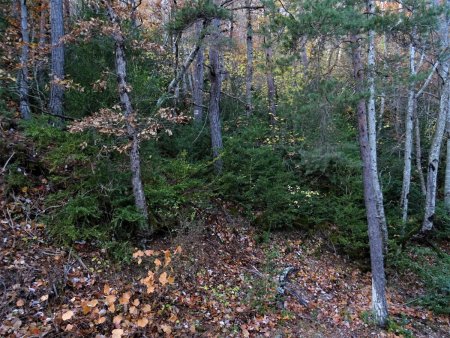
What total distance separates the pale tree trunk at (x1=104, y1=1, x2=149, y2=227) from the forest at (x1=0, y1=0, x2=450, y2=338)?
0.08 ft

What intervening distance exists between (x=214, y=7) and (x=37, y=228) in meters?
5.11

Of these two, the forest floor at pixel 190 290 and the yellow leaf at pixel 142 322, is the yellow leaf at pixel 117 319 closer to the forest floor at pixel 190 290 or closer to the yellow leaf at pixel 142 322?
the forest floor at pixel 190 290

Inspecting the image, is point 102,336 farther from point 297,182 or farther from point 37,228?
point 297,182

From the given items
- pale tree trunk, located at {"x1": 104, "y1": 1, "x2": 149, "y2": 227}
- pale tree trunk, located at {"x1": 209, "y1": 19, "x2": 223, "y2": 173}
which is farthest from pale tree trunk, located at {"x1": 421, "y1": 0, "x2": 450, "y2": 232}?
pale tree trunk, located at {"x1": 104, "y1": 1, "x2": 149, "y2": 227}

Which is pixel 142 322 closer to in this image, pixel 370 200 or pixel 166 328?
pixel 166 328

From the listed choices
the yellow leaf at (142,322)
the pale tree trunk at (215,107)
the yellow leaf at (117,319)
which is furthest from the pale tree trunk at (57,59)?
the yellow leaf at (142,322)

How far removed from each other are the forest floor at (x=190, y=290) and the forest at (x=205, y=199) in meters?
0.03

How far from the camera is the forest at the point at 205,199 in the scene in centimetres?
507

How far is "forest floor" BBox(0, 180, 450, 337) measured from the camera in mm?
4422

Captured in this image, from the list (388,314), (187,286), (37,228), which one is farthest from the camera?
(388,314)

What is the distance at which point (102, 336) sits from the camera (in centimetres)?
427

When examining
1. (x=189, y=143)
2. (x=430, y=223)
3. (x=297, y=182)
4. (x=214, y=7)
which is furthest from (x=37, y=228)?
(x=430, y=223)

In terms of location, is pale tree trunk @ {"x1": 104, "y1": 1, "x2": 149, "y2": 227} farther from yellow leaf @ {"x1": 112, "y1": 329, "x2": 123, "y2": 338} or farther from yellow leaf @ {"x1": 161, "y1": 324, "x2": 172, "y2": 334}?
yellow leaf @ {"x1": 112, "y1": 329, "x2": 123, "y2": 338}

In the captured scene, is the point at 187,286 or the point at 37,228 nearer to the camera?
the point at 37,228
